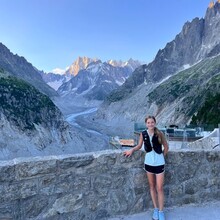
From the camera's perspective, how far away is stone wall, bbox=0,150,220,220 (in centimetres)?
498

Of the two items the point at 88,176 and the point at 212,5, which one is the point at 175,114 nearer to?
the point at 88,176

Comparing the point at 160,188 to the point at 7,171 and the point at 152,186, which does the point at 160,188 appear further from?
the point at 7,171

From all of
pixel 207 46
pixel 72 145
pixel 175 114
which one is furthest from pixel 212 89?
pixel 207 46

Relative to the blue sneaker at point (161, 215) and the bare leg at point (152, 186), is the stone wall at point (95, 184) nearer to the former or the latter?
the bare leg at point (152, 186)

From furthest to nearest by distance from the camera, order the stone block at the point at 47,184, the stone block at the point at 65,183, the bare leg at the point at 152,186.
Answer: the bare leg at the point at 152,186, the stone block at the point at 65,183, the stone block at the point at 47,184

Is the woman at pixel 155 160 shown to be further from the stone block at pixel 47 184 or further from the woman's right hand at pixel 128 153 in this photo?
the stone block at pixel 47 184

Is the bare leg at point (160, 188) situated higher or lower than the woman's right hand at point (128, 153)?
lower

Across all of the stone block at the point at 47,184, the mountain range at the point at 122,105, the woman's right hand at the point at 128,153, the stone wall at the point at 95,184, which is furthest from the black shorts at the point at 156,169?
the mountain range at the point at 122,105

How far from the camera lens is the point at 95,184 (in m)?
5.59

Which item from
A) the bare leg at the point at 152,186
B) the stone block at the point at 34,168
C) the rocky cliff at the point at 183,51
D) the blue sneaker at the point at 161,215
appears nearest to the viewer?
the stone block at the point at 34,168

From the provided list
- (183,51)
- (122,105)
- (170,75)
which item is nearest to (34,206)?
(122,105)

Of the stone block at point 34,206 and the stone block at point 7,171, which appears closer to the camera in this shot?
the stone block at point 7,171

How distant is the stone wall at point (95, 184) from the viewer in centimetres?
498

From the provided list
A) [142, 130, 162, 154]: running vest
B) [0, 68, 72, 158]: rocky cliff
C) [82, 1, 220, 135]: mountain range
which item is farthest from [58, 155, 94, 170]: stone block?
[82, 1, 220, 135]: mountain range
